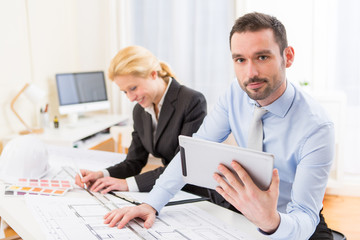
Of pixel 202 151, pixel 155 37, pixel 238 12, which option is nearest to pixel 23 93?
pixel 155 37

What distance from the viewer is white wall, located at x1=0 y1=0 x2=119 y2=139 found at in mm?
3160

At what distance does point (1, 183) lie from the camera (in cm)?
161

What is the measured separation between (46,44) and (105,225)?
2832 millimetres

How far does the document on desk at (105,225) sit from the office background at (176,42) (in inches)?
79.0

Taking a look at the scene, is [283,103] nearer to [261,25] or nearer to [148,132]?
[261,25]

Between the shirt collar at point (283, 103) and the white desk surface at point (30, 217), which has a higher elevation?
the shirt collar at point (283, 103)

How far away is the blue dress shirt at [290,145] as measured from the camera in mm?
1141

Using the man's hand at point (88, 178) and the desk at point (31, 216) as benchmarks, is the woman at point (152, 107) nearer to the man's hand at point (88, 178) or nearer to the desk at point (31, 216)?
the man's hand at point (88, 178)

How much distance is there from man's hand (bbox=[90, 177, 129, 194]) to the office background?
1876mm

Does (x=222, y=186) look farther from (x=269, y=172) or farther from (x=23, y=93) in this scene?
(x=23, y=93)

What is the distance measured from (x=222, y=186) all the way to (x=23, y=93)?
2.71 meters

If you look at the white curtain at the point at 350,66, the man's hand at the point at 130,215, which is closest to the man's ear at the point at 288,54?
the man's hand at the point at 130,215

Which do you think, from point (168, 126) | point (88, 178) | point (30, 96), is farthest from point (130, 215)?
point (30, 96)

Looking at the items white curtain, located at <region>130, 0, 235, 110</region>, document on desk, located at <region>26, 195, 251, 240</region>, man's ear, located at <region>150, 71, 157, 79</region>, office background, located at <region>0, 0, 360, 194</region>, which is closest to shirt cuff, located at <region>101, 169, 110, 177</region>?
document on desk, located at <region>26, 195, 251, 240</region>
